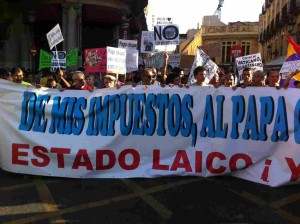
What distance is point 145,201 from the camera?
469cm

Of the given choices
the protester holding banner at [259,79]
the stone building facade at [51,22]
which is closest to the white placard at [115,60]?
the protester holding banner at [259,79]

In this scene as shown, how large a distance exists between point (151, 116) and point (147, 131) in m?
0.21

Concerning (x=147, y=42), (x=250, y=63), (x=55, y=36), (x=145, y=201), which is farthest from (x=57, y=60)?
(x=145, y=201)

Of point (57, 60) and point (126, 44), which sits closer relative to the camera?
point (57, 60)

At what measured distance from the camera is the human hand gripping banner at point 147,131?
5.36m

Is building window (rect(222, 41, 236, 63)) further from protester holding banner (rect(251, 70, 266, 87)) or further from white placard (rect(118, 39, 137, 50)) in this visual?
protester holding banner (rect(251, 70, 266, 87))

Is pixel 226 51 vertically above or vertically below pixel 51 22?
above

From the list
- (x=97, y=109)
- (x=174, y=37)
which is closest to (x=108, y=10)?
(x=174, y=37)

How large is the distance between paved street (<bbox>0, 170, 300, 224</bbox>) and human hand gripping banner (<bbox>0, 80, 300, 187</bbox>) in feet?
0.61

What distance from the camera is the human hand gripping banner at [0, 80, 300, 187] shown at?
5.36m

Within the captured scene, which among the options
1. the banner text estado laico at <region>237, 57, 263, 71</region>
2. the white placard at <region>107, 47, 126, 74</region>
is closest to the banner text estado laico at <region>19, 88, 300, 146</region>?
the white placard at <region>107, 47, 126, 74</region>

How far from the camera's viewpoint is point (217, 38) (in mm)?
63062

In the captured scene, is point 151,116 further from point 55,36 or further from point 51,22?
point 51,22

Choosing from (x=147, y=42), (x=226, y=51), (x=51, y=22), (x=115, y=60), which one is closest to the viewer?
(x=115, y=60)
